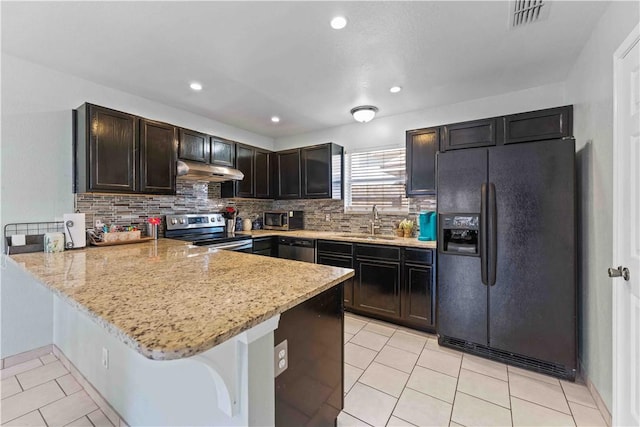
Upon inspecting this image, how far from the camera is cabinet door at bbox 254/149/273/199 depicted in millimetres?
4234

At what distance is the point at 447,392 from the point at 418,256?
1217 mm

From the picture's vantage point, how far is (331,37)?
2018 millimetres

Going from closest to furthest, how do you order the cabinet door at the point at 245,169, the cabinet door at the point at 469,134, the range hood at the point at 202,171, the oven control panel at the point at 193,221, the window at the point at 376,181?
the cabinet door at the point at 469,134 < the range hood at the point at 202,171 < the oven control panel at the point at 193,221 < the window at the point at 376,181 < the cabinet door at the point at 245,169

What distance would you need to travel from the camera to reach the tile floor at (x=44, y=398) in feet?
5.65

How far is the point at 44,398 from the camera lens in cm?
192

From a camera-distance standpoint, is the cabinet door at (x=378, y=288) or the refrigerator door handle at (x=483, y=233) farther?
the cabinet door at (x=378, y=288)

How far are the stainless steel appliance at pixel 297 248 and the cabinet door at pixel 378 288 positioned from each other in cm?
69

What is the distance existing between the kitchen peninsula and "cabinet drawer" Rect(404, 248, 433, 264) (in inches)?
61.1

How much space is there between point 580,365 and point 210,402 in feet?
8.99

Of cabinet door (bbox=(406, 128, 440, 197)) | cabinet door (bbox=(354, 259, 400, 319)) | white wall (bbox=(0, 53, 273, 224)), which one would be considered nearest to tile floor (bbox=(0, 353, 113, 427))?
white wall (bbox=(0, 53, 273, 224))

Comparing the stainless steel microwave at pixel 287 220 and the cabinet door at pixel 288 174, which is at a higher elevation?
the cabinet door at pixel 288 174

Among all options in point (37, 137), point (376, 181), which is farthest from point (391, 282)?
point (37, 137)

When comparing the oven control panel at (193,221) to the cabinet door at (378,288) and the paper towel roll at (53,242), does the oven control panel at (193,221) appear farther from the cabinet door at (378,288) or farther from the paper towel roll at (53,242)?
the cabinet door at (378,288)

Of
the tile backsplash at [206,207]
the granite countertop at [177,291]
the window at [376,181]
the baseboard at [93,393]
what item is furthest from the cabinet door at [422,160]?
the baseboard at [93,393]
